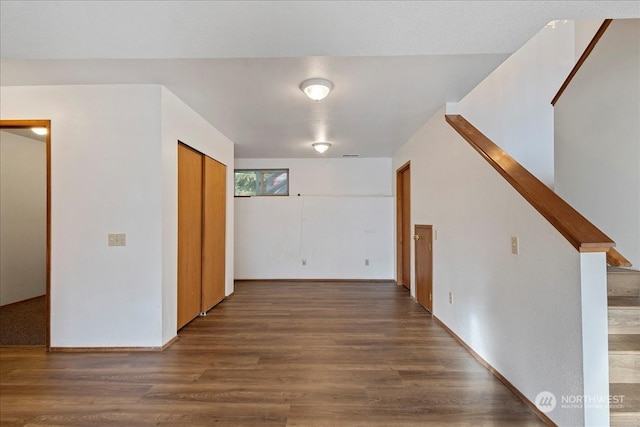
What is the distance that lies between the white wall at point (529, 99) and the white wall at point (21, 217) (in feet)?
19.5

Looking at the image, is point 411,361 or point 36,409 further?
point 411,361

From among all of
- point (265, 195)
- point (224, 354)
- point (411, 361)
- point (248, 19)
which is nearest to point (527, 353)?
point (411, 361)

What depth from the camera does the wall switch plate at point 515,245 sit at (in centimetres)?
195

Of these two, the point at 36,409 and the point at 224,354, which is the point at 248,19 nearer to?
the point at 224,354

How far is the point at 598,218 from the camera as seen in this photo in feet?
8.25

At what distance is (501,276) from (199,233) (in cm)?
313

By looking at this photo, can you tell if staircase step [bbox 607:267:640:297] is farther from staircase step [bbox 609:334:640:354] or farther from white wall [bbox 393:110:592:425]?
white wall [bbox 393:110:592:425]

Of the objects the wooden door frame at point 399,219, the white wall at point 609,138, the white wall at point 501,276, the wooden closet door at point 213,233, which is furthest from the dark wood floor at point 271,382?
the wooden door frame at point 399,219

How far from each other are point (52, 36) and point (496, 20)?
8.40 ft

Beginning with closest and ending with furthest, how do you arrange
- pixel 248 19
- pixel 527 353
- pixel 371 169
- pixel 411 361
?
pixel 248 19 < pixel 527 353 < pixel 411 361 < pixel 371 169

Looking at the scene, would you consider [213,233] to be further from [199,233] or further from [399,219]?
[399,219]

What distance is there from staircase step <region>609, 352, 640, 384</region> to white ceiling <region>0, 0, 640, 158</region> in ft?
5.98

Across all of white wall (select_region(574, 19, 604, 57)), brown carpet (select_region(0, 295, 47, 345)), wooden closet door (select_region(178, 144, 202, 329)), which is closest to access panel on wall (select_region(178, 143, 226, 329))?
wooden closet door (select_region(178, 144, 202, 329))

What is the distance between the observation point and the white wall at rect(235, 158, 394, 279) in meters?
5.66
